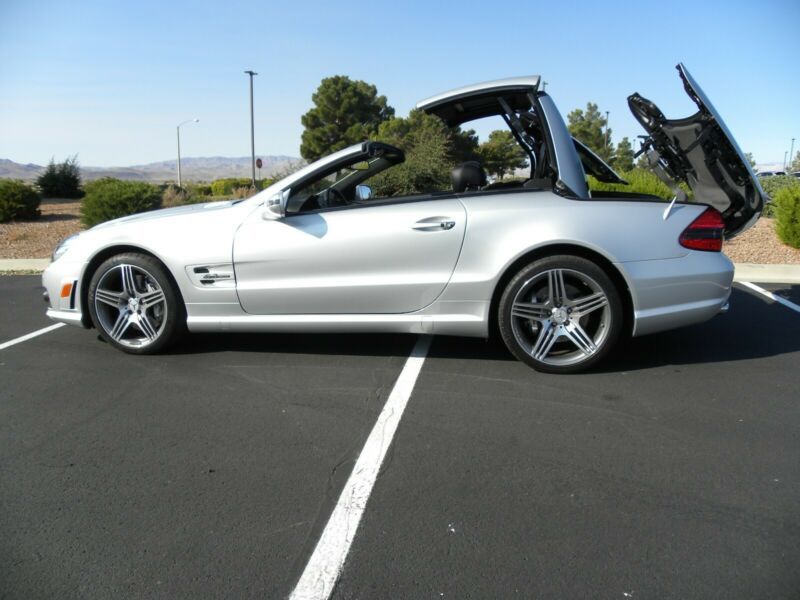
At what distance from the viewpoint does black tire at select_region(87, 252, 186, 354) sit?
462cm

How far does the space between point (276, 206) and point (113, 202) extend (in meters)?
10.7

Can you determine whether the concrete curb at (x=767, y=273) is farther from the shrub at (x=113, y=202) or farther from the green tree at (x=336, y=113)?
the green tree at (x=336, y=113)

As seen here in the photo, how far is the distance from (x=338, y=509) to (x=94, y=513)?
1011 millimetres

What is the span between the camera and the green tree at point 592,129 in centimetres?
4928

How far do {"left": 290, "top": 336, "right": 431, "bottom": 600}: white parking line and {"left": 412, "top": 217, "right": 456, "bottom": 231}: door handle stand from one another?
1030mm

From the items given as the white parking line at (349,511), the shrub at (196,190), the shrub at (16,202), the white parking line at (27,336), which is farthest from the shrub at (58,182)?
the white parking line at (349,511)

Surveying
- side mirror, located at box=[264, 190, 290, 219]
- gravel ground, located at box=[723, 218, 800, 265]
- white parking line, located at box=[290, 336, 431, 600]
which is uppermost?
side mirror, located at box=[264, 190, 290, 219]

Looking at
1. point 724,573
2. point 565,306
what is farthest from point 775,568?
point 565,306

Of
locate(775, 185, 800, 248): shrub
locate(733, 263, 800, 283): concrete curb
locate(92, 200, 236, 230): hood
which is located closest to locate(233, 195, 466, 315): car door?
locate(92, 200, 236, 230): hood

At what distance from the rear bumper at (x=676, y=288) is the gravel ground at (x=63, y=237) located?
5.73 m

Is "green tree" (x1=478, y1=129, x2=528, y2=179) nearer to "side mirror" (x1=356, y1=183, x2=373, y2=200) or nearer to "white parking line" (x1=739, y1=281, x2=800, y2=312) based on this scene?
"white parking line" (x1=739, y1=281, x2=800, y2=312)

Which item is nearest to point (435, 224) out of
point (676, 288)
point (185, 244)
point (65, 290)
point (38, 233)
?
point (676, 288)

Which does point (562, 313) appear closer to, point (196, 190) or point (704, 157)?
point (704, 157)

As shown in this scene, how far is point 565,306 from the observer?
4238 mm
